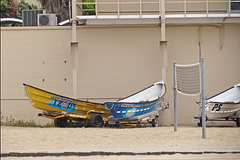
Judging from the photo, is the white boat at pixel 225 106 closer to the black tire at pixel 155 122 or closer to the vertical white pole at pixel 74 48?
the black tire at pixel 155 122

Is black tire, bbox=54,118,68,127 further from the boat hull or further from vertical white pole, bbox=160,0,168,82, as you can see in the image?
vertical white pole, bbox=160,0,168,82

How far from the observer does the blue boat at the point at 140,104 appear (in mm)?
23938

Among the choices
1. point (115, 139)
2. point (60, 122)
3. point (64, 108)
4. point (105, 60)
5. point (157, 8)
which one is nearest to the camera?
point (115, 139)

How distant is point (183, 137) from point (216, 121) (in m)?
7.81

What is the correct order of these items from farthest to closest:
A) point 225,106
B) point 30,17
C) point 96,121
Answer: point 30,17 → point 225,106 → point 96,121

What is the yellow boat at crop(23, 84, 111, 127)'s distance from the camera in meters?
23.7

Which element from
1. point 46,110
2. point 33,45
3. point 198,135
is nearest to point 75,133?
point 46,110

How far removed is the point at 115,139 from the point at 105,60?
285 inches

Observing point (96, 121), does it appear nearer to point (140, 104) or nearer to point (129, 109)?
point (129, 109)

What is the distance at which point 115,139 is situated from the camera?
2027 centimetres

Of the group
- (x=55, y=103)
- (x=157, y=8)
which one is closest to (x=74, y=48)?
(x=55, y=103)

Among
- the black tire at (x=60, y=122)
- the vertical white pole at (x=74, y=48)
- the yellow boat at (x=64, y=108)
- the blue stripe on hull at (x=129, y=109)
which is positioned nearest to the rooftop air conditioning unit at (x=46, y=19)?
the vertical white pole at (x=74, y=48)

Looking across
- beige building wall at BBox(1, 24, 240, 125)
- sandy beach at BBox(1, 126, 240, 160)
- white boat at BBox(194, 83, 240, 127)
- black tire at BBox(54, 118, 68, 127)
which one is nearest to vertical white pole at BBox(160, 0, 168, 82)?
beige building wall at BBox(1, 24, 240, 125)

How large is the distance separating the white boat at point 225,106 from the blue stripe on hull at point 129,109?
211 centimetres
